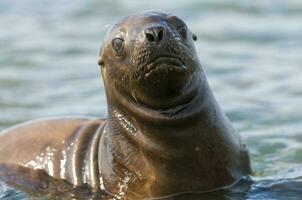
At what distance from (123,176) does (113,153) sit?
0.21 m

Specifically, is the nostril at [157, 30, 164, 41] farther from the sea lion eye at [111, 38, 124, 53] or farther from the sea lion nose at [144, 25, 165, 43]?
the sea lion eye at [111, 38, 124, 53]

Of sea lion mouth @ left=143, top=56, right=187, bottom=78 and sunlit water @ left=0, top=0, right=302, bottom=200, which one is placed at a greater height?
sea lion mouth @ left=143, top=56, right=187, bottom=78

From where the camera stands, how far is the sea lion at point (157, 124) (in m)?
7.81

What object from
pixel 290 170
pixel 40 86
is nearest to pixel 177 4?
pixel 40 86

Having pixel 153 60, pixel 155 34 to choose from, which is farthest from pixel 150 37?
pixel 153 60

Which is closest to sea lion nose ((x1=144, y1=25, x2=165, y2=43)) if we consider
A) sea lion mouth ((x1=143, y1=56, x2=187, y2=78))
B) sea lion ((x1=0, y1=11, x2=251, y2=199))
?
sea lion ((x1=0, y1=11, x2=251, y2=199))

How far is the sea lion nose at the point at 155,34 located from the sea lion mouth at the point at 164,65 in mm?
134

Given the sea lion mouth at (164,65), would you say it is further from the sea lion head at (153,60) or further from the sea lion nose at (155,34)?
the sea lion nose at (155,34)

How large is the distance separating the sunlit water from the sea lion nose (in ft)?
4.41

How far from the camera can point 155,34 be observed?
25.3 ft

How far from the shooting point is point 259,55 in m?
13.6

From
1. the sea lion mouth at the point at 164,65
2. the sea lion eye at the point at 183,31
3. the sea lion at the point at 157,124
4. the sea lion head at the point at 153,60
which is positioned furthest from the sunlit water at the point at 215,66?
the sea lion eye at the point at 183,31

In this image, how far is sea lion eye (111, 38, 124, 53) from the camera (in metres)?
8.03

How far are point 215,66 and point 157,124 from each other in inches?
209
